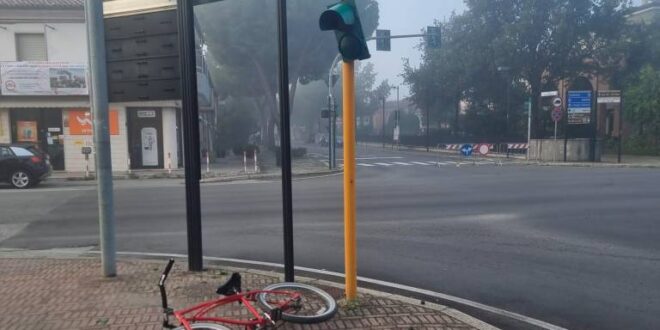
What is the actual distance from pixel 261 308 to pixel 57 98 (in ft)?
75.0

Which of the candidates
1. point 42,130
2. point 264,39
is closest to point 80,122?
point 42,130

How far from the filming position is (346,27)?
4.84 m

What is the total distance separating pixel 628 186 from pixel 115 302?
15.7 meters

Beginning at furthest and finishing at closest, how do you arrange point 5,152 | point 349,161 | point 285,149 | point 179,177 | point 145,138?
point 145,138 < point 179,177 < point 5,152 < point 285,149 < point 349,161

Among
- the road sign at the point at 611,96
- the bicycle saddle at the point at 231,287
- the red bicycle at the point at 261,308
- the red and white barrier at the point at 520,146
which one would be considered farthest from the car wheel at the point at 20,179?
the road sign at the point at 611,96

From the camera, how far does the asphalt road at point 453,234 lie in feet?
19.9

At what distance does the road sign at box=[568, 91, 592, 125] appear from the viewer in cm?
2963

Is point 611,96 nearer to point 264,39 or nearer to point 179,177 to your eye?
point 264,39

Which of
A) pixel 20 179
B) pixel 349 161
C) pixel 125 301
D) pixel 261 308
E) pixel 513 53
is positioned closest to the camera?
pixel 261 308

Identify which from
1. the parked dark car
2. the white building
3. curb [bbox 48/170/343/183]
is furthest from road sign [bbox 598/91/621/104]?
the parked dark car

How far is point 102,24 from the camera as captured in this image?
6164 mm

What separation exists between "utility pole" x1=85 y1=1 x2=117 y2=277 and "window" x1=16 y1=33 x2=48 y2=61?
20254mm

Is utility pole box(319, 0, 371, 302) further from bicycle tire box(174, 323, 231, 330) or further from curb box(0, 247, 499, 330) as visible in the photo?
bicycle tire box(174, 323, 231, 330)

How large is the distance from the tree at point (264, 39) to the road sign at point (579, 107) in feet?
50.7
